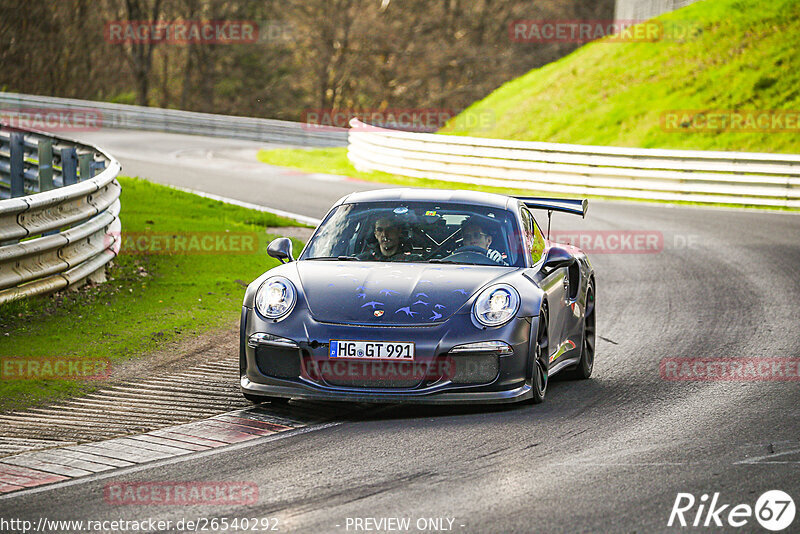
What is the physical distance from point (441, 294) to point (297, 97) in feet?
190

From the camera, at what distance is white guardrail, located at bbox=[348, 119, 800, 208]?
77.0 ft

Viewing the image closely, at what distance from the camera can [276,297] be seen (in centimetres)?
718

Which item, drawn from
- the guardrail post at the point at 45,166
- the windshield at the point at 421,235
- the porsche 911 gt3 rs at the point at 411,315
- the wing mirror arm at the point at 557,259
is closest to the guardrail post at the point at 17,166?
the guardrail post at the point at 45,166

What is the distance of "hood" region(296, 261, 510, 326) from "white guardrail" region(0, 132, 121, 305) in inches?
114

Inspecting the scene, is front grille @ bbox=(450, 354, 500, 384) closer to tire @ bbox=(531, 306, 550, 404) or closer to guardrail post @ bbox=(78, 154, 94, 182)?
tire @ bbox=(531, 306, 550, 404)

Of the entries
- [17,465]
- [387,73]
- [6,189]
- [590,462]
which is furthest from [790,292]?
[387,73]

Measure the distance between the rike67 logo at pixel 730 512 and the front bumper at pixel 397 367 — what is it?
1.83 meters

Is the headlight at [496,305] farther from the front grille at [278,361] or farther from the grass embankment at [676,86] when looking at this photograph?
the grass embankment at [676,86]

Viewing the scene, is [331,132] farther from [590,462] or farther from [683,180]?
[590,462]

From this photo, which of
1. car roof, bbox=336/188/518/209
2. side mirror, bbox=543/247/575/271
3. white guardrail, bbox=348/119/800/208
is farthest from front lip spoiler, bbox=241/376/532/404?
white guardrail, bbox=348/119/800/208

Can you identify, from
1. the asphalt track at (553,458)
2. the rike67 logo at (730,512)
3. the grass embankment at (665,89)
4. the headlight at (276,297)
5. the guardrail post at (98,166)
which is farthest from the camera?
the grass embankment at (665,89)

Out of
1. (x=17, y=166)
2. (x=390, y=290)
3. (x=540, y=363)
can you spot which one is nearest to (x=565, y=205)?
(x=540, y=363)

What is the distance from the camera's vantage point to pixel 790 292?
12508 millimetres

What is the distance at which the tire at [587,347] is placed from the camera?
27.5 feet
